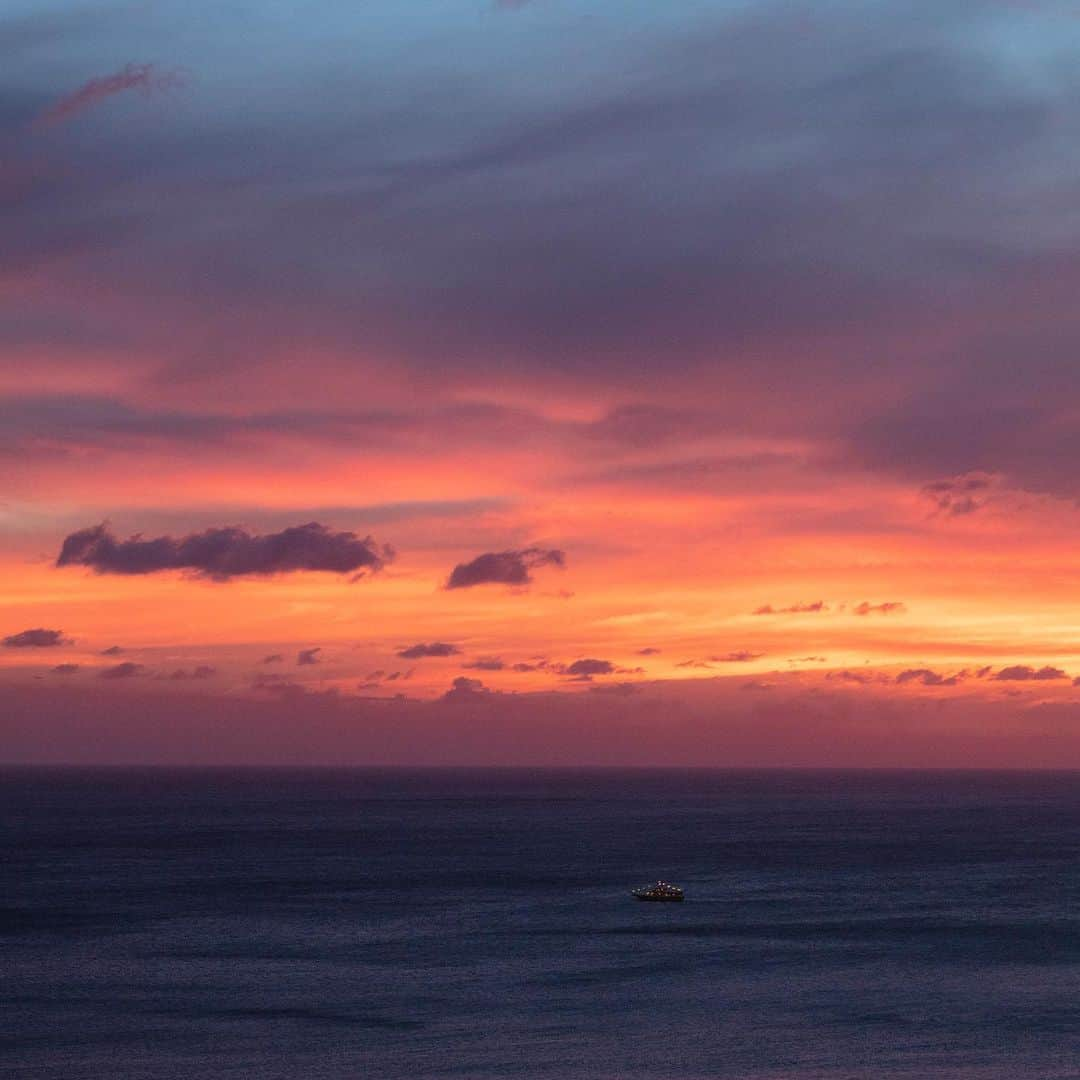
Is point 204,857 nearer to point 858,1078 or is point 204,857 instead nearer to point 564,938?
point 564,938

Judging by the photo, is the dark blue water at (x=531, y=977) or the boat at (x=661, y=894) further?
the boat at (x=661, y=894)

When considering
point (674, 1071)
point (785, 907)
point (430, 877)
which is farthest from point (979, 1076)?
point (430, 877)

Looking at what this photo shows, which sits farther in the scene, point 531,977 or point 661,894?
point 661,894

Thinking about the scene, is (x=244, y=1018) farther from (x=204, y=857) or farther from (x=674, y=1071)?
(x=204, y=857)

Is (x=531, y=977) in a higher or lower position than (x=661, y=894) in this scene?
lower

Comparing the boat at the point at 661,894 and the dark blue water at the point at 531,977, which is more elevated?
the boat at the point at 661,894

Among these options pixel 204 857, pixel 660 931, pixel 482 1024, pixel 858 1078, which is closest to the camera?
pixel 858 1078

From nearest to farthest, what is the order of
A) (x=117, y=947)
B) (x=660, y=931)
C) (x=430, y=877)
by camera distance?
(x=117, y=947)
(x=660, y=931)
(x=430, y=877)

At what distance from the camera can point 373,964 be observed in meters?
111

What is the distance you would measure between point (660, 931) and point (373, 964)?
28.3m

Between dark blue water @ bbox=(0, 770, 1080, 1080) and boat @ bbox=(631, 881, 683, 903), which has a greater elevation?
boat @ bbox=(631, 881, 683, 903)

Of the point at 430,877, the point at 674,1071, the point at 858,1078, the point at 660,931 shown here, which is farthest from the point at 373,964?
the point at 430,877

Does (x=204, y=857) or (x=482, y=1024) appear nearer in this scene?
(x=482, y=1024)

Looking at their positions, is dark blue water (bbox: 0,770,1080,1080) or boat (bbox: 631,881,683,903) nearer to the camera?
dark blue water (bbox: 0,770,1080,1080)
